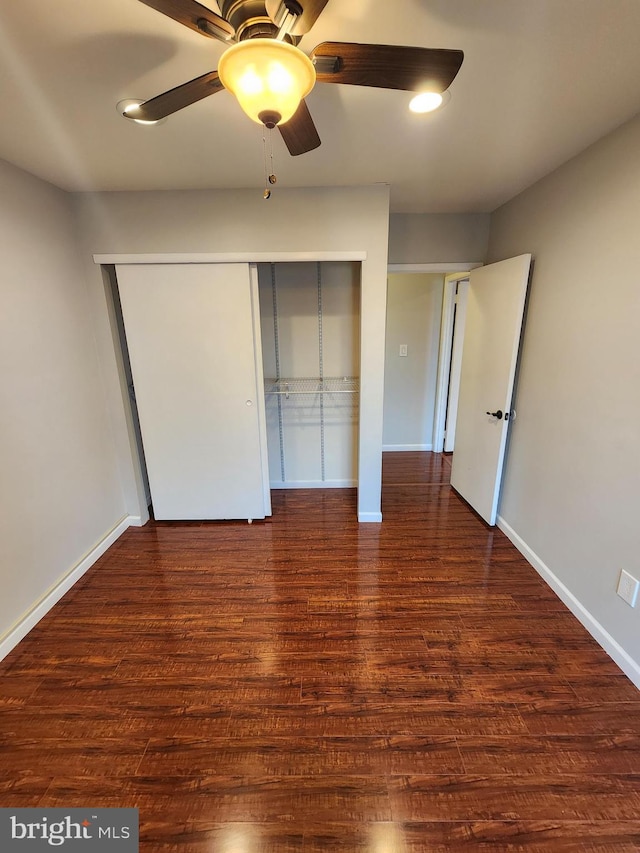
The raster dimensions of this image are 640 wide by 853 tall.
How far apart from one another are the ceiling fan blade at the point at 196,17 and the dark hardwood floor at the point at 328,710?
2.21m

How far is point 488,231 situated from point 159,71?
2.51 meters

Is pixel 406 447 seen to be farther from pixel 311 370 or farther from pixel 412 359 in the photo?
pixel 311 370

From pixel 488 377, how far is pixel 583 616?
1.58 metres

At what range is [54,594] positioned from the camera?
2.05m

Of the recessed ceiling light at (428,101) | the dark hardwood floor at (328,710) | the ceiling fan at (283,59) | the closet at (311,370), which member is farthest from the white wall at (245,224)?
the dark hardwood floor at (328,710)

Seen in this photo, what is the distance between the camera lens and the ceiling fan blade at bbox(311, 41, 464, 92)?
862mm

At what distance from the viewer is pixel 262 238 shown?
7.55 feet

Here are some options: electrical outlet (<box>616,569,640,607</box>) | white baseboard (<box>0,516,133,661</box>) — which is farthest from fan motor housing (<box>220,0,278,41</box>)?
white baseboard (<box>0,516,133,661</box>)

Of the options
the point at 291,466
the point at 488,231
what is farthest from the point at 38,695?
the point at 488,231

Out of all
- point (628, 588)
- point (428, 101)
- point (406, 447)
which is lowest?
point (406, 447)

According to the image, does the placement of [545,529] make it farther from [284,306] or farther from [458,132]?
[284,306]

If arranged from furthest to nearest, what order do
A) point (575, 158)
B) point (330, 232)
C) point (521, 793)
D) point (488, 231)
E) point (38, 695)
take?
point (488, 231) → point (330, 232) → point (575, 158) → point (38, 695) → point (521, 793)

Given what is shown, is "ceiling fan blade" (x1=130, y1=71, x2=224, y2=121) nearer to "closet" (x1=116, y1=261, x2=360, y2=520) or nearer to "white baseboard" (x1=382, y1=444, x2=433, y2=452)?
"closet" (x1=116, y1=261, x2=360, y2=520)

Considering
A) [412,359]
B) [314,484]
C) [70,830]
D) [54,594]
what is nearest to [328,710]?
[70,830]
